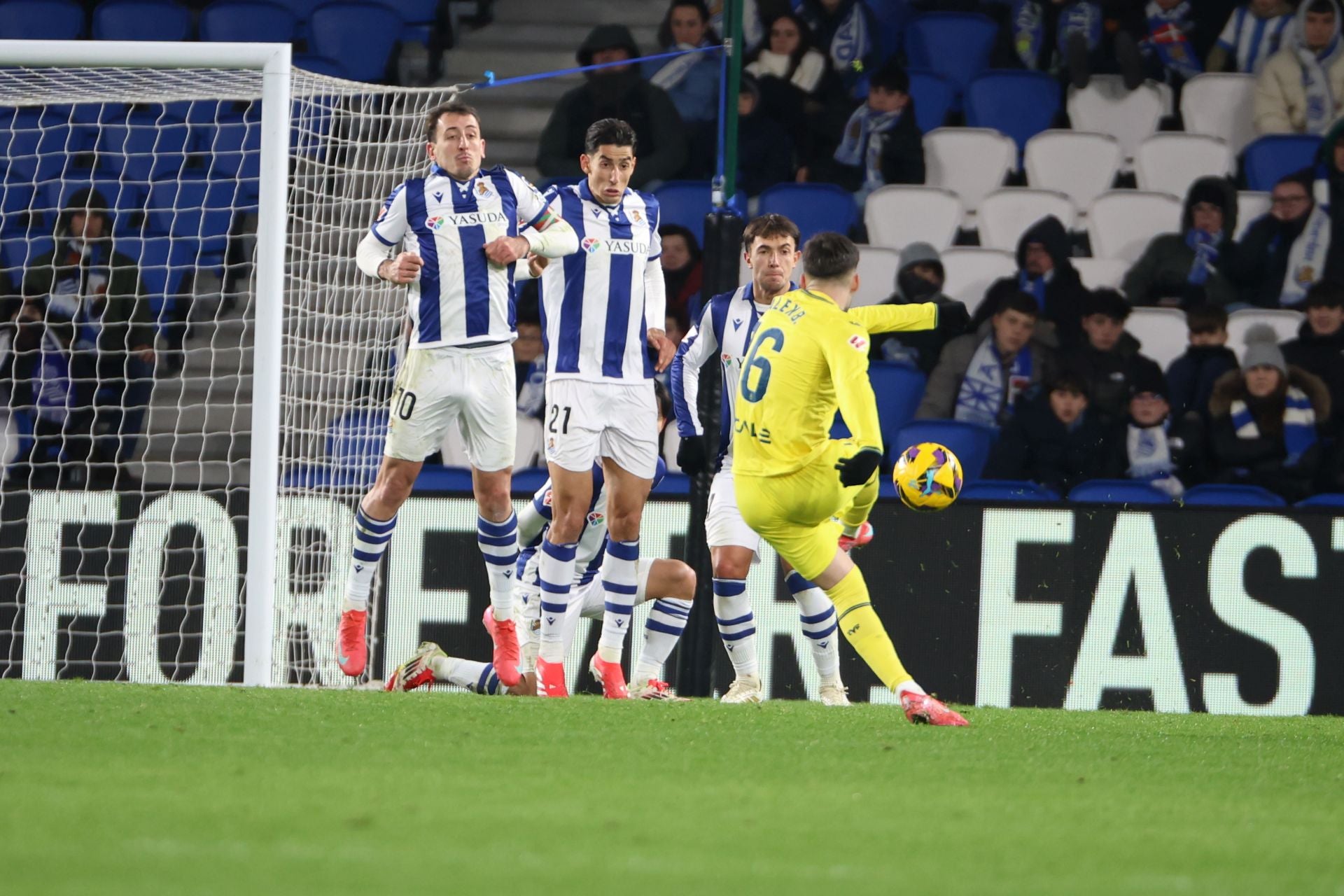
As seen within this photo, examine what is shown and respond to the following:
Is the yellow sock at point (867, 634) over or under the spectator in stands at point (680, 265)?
under

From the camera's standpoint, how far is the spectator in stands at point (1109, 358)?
379 inches

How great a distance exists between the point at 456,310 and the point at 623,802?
10.0 feet

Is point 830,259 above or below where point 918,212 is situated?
below

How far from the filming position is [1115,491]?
8.70m

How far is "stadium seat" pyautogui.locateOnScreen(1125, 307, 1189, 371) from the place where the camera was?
399 inches

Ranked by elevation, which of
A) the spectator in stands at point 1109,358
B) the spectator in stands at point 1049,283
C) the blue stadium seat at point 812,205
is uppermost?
the blue stadium seat at point 812,205

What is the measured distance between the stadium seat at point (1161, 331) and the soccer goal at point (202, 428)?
14.2 feet

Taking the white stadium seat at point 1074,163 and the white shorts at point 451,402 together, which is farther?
the white stadium seat at point 1074,163

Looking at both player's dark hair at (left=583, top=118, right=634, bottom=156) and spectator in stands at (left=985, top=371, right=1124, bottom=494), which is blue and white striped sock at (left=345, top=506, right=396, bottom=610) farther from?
spectator in stands at (left=985, top=371, right=1124, bottom=494)

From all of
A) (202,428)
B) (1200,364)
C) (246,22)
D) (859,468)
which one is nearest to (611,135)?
(859,468)

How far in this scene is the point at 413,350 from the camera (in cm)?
653

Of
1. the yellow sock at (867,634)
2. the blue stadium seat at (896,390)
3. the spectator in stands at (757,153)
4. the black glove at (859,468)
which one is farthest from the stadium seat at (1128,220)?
the black glove at (859,468)

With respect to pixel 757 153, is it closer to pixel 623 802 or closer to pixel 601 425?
pixel 601 425

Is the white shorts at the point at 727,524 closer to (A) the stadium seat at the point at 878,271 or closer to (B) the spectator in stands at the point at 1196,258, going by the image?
(A) the stadium seat at the point at 878,271
